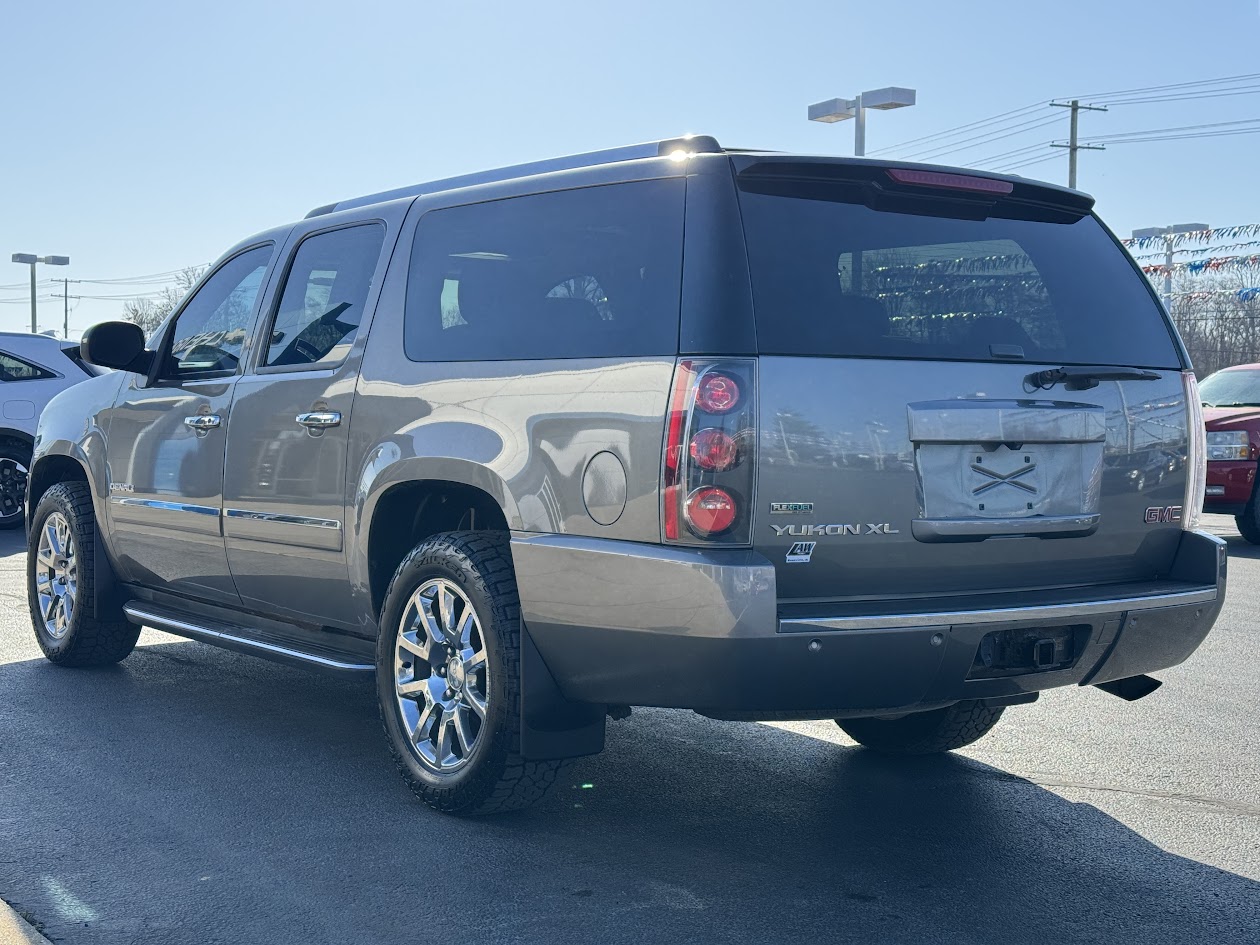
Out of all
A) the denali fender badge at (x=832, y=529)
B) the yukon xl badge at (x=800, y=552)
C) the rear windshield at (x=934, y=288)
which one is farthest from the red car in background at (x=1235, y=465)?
the yukon xl badge at (x=800, y=552)

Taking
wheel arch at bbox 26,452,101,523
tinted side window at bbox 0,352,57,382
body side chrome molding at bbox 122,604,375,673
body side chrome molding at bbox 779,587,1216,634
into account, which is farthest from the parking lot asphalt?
tinted side window at bbox 0,352,57,382

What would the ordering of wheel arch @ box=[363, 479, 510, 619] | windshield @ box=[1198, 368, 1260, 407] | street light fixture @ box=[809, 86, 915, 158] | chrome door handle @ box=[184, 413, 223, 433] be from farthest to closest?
street light fixture @ box=[809, 86, 915, 158]
windshield @ box=[1198, 368, 1260, 407]
chrome door handle @ box=[184, 413, 223, 433]
wheel arch @ box=[363, 479, 510, 619]

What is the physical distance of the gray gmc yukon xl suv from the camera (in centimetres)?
367

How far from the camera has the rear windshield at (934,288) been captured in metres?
3.81

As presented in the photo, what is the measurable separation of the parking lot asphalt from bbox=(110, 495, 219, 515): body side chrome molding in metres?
0.80

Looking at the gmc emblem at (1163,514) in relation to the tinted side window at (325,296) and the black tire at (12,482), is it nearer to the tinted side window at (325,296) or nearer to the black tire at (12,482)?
the tinted side window at (325,296)

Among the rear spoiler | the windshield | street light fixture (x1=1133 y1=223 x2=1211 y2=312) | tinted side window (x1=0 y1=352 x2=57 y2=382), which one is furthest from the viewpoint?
street light fixture (x1=1133 y1=223 x2=1211 y2=312)

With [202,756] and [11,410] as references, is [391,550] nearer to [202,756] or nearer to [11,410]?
[202,756]

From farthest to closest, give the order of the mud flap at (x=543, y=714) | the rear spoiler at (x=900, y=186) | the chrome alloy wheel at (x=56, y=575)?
the chrome alloy wheel at (x=56, y=575)
the mud flap at (x=543, y=714)
the rear spoiler at (x=900, y=186)

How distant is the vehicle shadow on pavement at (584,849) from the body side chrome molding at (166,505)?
2.67ft

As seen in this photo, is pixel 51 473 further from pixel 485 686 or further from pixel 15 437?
pixel 15 437

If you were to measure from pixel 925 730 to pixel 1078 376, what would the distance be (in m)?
1.58

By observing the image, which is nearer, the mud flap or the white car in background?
the mud flap

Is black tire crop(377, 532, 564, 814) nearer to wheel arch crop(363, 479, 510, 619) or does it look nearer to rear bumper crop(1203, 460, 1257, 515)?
wheel arch crop(363, 479, 510, 619)
